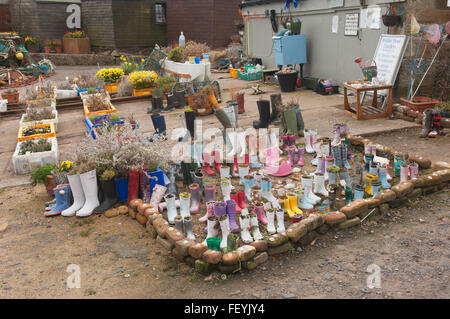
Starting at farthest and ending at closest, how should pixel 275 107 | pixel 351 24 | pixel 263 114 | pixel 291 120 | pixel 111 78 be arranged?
pixel 111 78 → pixel 351 24 → pixel 275 107 → pixel 263 114 → pixel 291 120

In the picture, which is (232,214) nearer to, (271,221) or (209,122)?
A: (271,221)

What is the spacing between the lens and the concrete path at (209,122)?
7.55m

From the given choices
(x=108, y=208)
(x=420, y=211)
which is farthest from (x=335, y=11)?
(x=108, y=208)

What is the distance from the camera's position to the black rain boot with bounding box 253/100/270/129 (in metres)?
7.89

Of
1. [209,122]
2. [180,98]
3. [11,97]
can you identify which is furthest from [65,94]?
[209,122]

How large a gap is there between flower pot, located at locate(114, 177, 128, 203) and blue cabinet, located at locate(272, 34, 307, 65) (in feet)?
26.8

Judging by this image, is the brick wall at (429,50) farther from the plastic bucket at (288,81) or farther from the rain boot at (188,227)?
the rain boot at (188,227)

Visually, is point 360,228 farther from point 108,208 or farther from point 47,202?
point 47,202

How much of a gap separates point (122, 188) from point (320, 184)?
251 centimetres

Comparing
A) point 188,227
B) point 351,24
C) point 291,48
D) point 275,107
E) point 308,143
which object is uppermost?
point 351,24

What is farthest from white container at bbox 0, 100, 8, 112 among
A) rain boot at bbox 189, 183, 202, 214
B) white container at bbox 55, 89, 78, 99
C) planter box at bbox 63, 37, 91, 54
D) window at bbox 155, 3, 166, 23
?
window at bbox 155, 3, 166, 23

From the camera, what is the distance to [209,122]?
9156mm

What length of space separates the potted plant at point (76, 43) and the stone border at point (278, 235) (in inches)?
823

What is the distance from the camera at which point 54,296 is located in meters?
3.48
